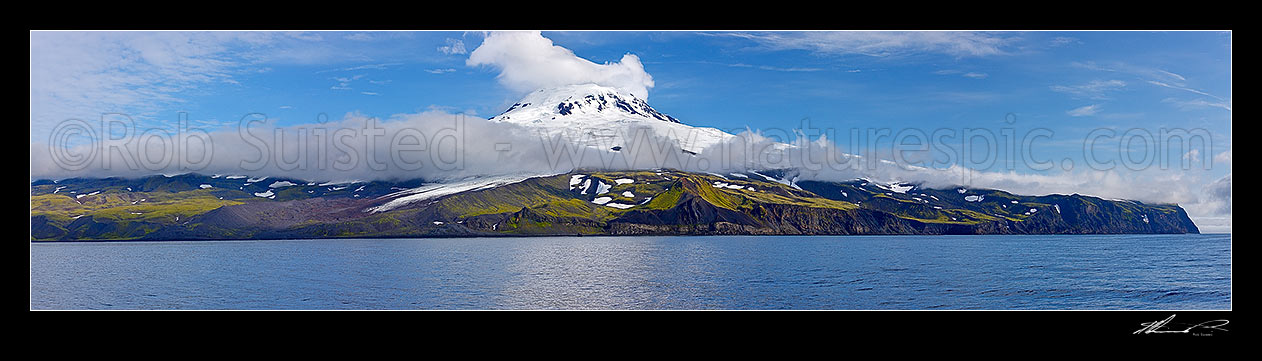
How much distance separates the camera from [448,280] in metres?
62.4

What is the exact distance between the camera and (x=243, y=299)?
49.3 metres
